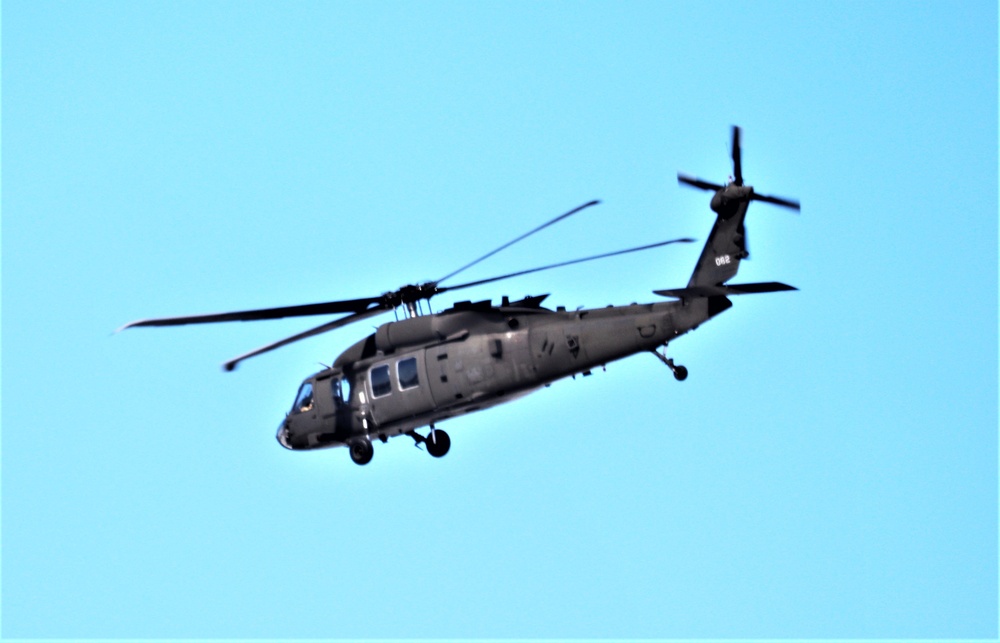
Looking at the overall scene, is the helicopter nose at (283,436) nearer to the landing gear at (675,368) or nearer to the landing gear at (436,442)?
the landing gear at (436,442)

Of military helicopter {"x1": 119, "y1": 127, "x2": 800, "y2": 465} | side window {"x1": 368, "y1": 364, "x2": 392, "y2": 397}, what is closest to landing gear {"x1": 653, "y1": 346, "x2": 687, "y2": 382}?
military helicopter {"x1": 119, "y1": 127, "x2": 800, "y2": 465}

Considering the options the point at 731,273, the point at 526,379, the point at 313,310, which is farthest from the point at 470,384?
the point at 731,273

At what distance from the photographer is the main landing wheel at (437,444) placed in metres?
40.7

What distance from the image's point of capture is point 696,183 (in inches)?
1519

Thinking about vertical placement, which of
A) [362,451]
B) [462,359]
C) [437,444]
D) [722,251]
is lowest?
[362,451]

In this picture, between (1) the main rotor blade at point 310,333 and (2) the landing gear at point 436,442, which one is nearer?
(1) the main rotor blade at point 310,333

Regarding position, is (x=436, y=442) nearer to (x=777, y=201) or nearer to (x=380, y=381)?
(x=380, y=381)

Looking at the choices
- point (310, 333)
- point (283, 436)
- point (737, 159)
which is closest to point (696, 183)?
point (737, 159)

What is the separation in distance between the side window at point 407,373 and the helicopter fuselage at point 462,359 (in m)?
0.02

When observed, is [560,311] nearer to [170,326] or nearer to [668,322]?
[668,322]

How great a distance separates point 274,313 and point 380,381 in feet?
12.1

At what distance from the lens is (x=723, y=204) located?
37.9 meters

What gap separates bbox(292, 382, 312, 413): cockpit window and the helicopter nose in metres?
0.65

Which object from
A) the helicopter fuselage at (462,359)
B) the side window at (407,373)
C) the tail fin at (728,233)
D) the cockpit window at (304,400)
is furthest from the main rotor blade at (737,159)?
the cockpit window at (304,400)
